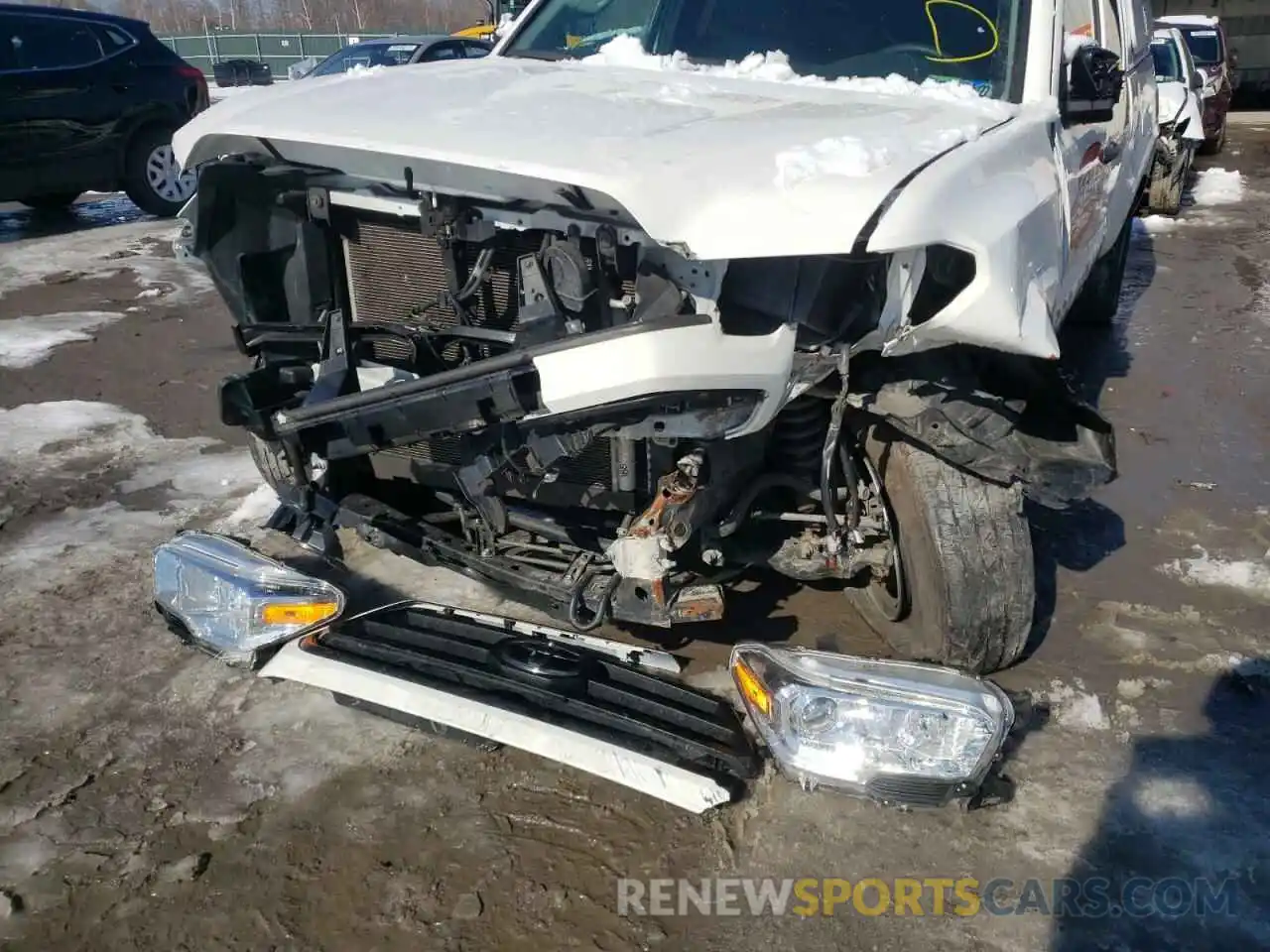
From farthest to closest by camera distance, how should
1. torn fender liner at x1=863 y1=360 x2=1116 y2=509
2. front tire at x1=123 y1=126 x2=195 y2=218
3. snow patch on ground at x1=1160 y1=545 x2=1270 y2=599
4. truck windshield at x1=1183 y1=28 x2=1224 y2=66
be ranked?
truck windshield at x1=1183 y1=28 x2=1224 y2=66
front tire at x1=123 y1=126 x2=195 y2=218
snow patch on ground at x1=1160 y1=545 x2=1270 y2=599
torn fender liner at x1=863 y1=360 x2=1116 y2=509

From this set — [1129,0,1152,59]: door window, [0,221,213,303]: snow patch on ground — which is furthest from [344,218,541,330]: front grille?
[0,221,213,303]: snow patch on ground

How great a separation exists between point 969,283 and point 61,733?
261cm

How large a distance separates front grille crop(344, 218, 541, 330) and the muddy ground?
1.01m

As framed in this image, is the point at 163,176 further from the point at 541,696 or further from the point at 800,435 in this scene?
the point at 541,696

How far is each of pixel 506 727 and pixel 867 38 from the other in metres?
2.47

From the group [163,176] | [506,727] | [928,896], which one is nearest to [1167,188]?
[928,896]

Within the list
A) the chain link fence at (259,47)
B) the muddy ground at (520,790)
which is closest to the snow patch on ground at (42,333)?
the muddy ground at (520,790)

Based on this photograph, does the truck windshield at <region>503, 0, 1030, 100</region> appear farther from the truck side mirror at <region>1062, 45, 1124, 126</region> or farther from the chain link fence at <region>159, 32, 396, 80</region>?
the chain link fence at <region>159, 32, 396, 80</region>

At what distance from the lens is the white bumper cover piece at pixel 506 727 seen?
2.23 meters

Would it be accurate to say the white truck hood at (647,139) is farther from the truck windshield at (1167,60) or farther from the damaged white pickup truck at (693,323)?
the truck windshield at (1167,60)

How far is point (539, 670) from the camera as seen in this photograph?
8.27 feet

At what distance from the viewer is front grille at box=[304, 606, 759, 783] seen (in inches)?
92.9

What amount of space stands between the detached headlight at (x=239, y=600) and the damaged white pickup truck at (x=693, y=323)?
3 centimetres

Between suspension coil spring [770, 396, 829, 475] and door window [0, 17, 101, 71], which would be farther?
door window [0, 17, 101, 71]
